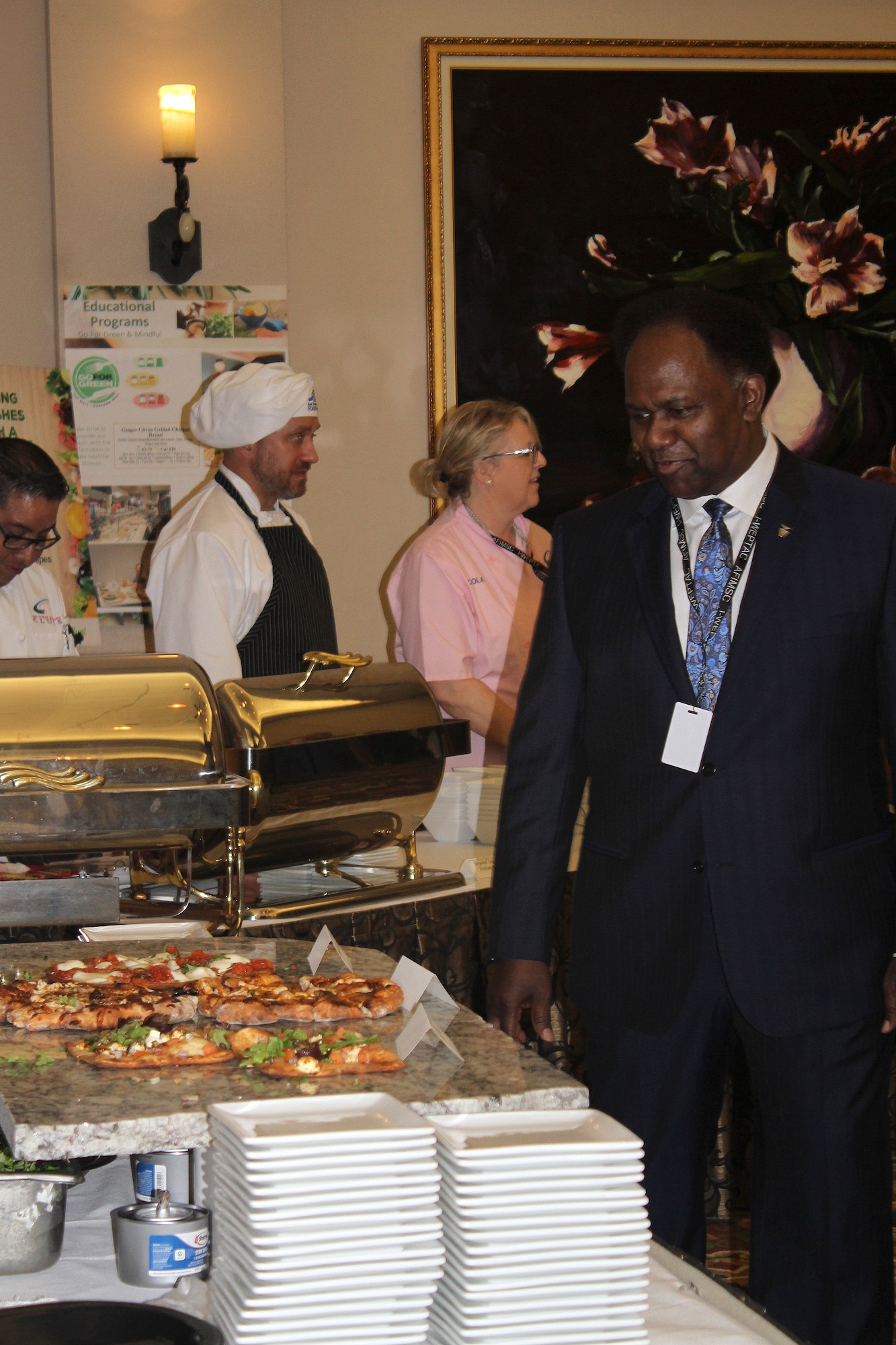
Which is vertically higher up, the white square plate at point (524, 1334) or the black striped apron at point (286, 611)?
the black striped apron at point (286, 611)

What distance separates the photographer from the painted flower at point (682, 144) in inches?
177

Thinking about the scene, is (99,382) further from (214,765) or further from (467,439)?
(214,765)

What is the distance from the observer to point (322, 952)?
5.07 feet

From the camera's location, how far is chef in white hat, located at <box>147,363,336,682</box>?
2660 mm

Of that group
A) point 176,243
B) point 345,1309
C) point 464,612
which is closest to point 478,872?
point 464,612

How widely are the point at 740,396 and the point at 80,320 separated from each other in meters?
2.84

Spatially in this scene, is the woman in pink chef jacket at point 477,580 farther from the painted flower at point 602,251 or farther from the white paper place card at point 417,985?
the white paper place card at point 417,985

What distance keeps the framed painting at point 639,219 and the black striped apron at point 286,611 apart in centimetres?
165

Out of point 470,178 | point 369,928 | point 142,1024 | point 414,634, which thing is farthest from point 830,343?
point 142,1024

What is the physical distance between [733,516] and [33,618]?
6.05ft

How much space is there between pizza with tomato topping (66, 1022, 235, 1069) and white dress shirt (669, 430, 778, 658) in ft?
2.61

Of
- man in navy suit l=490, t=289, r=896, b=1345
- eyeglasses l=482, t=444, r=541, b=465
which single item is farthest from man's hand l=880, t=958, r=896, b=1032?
eyeglasses l=482, t=444, r=541, b=465

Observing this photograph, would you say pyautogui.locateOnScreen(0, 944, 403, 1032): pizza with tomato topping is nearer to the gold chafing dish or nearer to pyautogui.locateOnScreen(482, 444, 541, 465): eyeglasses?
the gold chafing dish

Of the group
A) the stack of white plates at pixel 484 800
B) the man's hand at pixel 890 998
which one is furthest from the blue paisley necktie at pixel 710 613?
the stack of white plates at pixel 484 800
